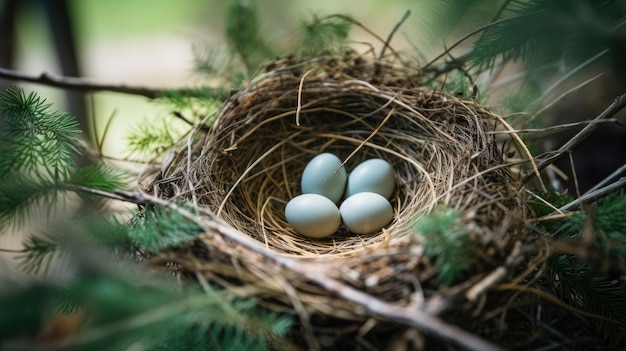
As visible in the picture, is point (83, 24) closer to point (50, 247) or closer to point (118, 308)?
point (50, 247)

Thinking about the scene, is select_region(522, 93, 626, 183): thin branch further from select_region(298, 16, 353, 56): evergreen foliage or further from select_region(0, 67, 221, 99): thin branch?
select_region(0, 67, 221, 99): thin branch

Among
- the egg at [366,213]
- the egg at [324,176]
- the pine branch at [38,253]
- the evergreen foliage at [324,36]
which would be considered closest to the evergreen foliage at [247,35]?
the evergreen foliage at [324,36]

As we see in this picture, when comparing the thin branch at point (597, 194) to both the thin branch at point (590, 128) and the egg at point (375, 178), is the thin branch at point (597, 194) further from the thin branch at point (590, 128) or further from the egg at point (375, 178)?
the egg at point (375, 178)

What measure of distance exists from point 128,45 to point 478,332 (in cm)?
231

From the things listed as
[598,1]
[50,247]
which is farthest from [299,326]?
[598,1]

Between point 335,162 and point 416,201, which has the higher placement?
point 335,162

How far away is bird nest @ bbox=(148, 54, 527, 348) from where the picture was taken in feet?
2.23

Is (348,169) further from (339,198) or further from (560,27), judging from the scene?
(560,27)

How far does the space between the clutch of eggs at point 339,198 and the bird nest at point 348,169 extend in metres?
0.04

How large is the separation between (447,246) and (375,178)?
452mm

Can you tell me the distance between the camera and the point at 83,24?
1885 mm

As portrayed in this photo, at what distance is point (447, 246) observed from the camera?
2.17ft

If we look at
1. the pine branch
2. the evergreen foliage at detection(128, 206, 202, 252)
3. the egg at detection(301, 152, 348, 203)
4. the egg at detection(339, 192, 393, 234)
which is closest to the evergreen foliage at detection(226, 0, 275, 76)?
the egg at detection(301, 152, 348, 203)

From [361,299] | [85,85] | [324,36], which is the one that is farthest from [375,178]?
[85,85]
